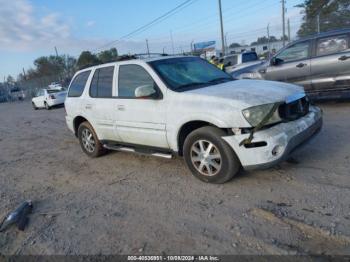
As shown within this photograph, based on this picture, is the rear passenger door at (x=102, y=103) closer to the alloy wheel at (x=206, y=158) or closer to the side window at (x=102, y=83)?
the side window at (x=102, y=83)

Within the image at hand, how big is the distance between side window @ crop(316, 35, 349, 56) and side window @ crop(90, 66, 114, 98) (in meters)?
5.40

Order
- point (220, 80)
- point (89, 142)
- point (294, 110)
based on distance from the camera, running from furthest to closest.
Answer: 1. point (89, 142)
2. point (220, 80)
3. point (294, 110)

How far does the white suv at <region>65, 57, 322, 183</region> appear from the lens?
3992 millimetres

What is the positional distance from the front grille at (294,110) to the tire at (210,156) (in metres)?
0.81

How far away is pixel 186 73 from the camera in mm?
5164

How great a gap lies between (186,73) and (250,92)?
1.25 metres

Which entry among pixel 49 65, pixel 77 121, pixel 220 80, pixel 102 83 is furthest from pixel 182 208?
pixel 49 65

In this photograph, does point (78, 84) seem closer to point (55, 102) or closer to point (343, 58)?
point (343, 58)

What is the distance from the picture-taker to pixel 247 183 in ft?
14.2

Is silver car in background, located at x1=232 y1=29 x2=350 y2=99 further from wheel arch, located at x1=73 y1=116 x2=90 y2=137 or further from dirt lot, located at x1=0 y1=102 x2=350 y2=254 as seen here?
wheel arch, located at x1=73 y1=116 x2=90 y2=137

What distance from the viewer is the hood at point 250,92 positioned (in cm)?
406

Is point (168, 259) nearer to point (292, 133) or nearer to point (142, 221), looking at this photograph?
point (142, 221)

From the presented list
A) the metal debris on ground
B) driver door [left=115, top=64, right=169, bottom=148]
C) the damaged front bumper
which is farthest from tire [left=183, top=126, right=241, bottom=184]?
the metal debris on ground

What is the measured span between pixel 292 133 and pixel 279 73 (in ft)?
17.5
